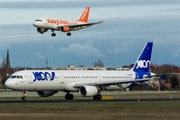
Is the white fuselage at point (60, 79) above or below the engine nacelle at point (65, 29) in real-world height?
below

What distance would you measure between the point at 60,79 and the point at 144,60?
13.9 m

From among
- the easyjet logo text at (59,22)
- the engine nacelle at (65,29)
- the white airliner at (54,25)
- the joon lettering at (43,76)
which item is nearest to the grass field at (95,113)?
the joon lettering at (43,76)

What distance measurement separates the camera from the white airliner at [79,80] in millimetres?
61125

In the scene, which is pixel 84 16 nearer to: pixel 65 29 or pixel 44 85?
pixel 65 29

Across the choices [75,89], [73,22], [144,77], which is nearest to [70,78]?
[75,89]

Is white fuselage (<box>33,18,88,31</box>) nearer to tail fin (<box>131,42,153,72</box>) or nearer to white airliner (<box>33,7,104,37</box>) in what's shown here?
white airliner (<box>33,7,104,37</box>)

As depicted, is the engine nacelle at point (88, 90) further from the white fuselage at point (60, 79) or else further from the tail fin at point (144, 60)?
the tail fin at point (144, 60)

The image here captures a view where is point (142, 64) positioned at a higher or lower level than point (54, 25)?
lower

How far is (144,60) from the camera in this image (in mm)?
72625

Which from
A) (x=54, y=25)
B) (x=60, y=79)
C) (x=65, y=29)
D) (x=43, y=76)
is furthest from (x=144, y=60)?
(x=43, y=76)

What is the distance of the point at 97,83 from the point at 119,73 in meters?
5.75

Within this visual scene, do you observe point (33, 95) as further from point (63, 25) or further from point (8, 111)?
point (8, 111)

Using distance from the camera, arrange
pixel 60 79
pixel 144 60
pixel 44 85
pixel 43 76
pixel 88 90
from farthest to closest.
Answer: pixel 144 60 → pixel 60 79 → pixel 88 90 → pixel 43 76 → pixel 44 85

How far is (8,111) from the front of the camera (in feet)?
135
